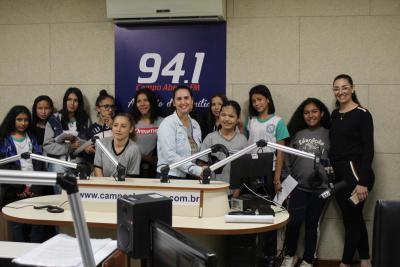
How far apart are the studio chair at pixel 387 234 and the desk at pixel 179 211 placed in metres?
1.20

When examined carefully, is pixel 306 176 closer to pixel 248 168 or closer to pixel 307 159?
pixel 307 159

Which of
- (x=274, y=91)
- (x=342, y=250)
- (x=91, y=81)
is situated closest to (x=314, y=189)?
(x=342, y=250)

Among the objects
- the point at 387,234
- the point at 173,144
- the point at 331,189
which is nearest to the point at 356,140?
the point at 331,189

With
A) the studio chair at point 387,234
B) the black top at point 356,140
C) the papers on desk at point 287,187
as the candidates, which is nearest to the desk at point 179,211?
the papers on desk at point 287,187

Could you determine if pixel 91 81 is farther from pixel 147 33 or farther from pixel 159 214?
pixel 159 214

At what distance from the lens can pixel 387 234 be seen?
4.73ft

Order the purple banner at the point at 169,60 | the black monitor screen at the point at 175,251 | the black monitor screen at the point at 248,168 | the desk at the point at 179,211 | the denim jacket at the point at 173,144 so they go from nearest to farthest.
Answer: the black monitor screen at the point at 175,251 < the desk at the point at 179,211 < the black monitor screen at the point at 248,168 < the denim jacket at the point at 173,144 < the purple banner at the point at 169,60

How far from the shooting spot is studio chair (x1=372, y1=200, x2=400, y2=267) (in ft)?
4.73

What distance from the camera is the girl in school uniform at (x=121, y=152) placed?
3434mm

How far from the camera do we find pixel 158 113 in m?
4.24

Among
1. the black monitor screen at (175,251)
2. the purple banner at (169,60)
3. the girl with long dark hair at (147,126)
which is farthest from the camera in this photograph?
the purple banner at (169,60)

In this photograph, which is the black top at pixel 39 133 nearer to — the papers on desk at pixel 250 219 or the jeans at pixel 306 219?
the papers on desk at pixel 250 219

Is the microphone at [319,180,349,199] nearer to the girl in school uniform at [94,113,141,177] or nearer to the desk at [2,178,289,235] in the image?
the desk at [2,178,289,235]

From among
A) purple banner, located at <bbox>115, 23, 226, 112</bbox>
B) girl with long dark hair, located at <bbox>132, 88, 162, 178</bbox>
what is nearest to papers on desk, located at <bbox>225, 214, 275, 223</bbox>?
girl with long dark hair, located at <bbox>132, 88, 162, 178</bbox>
